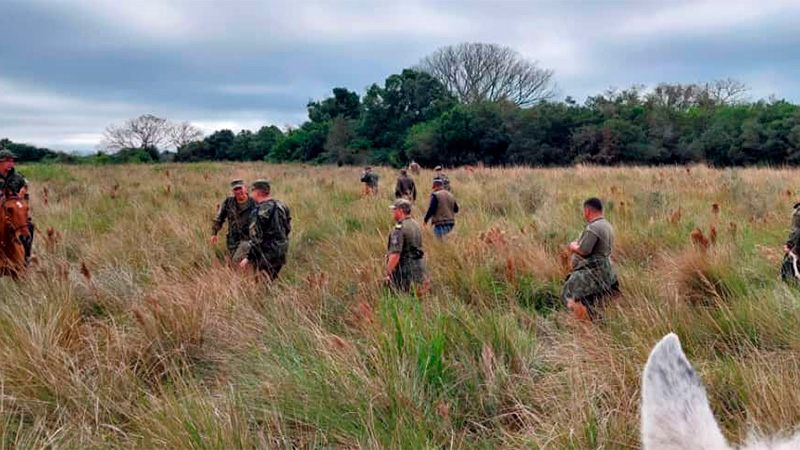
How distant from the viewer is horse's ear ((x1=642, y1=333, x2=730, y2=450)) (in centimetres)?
92

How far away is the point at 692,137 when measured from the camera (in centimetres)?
3169

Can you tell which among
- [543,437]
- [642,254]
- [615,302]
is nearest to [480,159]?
[642,254]

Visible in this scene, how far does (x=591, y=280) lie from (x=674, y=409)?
4.29 metres

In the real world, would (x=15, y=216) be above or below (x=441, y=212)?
above

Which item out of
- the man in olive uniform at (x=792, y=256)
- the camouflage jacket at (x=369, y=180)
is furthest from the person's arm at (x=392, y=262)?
the camouflage jacket at (x=369, y=180)

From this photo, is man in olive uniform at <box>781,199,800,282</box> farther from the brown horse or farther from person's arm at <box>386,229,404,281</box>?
the brown horse

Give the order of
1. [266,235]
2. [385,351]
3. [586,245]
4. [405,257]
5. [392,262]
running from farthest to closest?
[266,235]
[405,257]
[392,262]
[586,245]
[385,351]

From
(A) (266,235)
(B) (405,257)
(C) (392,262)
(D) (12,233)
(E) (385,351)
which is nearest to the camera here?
(E) (385,351)

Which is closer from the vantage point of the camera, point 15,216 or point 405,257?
point 405,257

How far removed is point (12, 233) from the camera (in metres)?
6.42

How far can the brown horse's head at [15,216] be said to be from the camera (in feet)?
21.1

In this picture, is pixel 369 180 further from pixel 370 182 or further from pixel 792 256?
pixel 792 256

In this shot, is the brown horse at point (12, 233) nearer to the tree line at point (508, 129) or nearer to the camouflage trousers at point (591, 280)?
the camouflage trousers at point (591, 280)

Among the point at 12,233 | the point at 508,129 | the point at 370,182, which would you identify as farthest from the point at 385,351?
the point at 508,129
